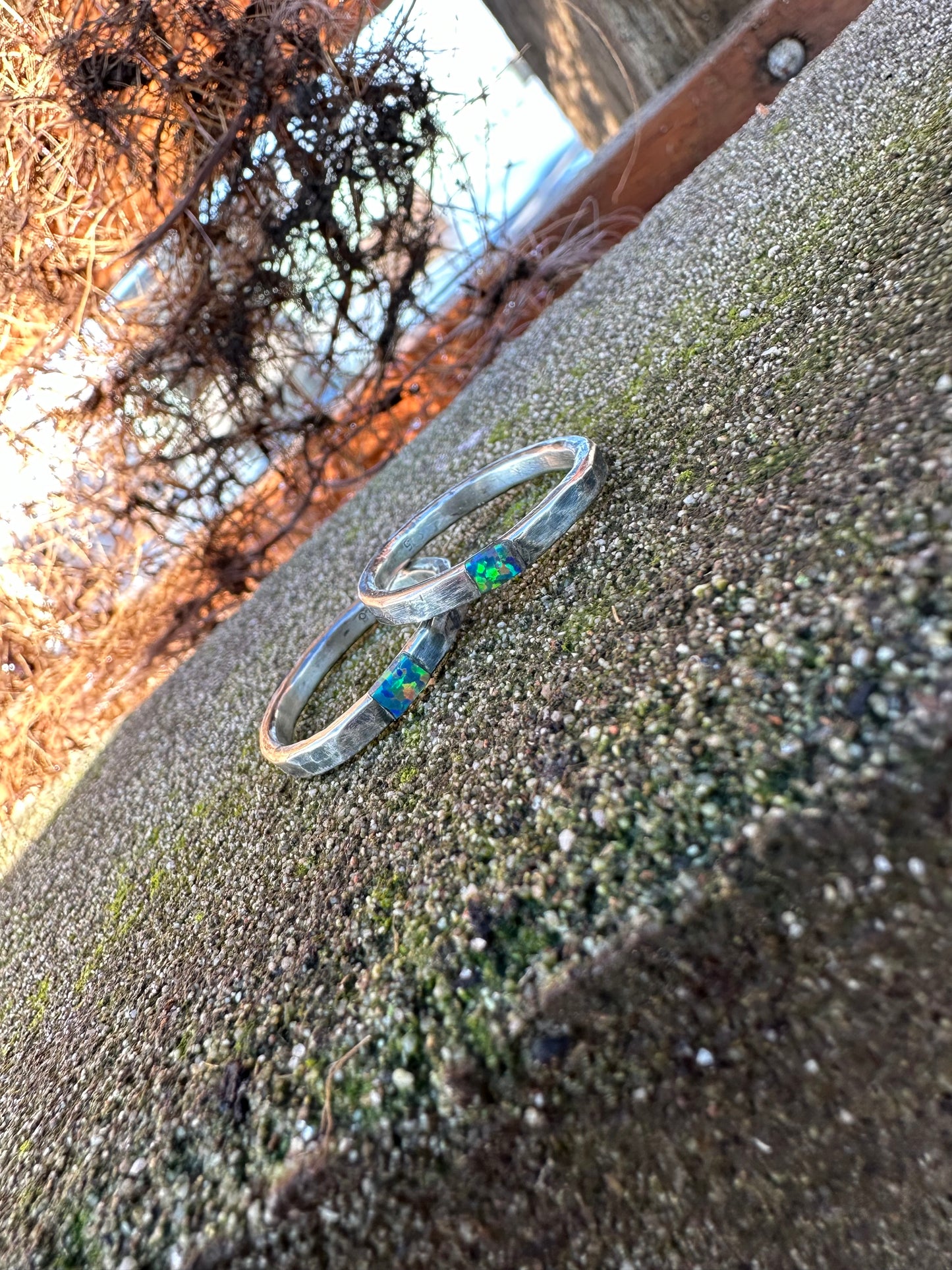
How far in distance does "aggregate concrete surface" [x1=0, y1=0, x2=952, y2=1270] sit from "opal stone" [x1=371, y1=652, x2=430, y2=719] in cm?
3

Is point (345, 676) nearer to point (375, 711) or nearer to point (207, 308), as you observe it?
point (375, 711)

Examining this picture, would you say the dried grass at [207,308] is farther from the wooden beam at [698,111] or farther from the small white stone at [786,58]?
the small white stone at [786,58]

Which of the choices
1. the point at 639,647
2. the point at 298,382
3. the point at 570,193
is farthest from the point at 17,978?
the point at 570,193

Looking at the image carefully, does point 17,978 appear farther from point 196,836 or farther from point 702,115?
point 702,115

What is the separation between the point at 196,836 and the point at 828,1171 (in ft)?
2.39

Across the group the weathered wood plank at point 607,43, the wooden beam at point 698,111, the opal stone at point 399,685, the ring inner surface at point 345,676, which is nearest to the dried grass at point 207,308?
the wooden beam at point 698,111

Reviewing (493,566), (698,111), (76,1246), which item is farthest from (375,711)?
(698,111)

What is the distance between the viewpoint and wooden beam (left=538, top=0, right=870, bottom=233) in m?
1.47

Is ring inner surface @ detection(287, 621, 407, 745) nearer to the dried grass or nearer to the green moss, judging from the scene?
the green moss

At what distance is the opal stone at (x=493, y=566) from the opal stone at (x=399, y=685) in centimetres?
11

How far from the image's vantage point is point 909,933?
0.46 meters

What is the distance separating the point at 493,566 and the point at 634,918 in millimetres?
344

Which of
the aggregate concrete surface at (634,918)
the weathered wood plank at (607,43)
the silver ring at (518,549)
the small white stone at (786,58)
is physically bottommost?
the aggregate concrete surface at (634,918)

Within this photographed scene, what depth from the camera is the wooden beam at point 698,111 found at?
147 centimetres
